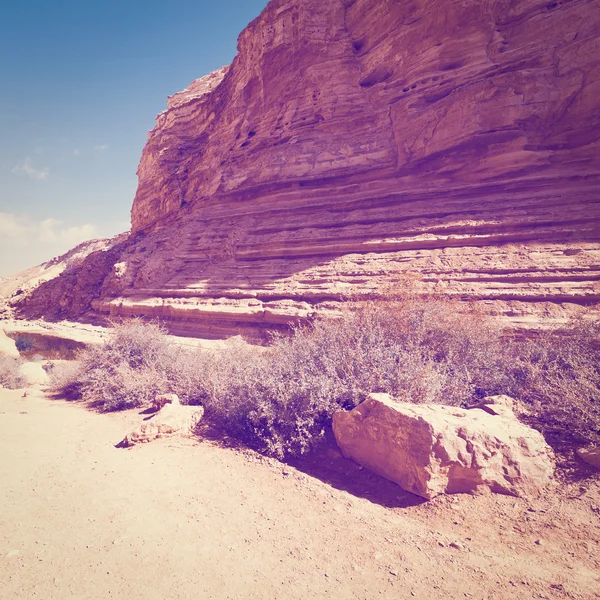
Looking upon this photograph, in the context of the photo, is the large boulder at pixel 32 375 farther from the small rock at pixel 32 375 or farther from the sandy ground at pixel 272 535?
the sandy ground at pixel 272 535

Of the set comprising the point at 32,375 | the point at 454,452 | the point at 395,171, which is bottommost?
the point at 454,452

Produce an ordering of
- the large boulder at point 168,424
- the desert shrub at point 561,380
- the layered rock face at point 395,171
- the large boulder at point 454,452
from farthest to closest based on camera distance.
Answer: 1. the layered rock face at point 395,171
2. the large boulder at point 168,424
3. the desert shrub at point 561,380
4. the large boulder at point 454,452

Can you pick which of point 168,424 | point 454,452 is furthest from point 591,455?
point 168,424

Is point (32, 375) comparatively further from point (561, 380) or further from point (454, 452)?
point (561, 380)

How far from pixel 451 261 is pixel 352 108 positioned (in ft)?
22.7

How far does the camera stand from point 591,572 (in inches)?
79.2

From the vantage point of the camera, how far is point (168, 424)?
413 cm

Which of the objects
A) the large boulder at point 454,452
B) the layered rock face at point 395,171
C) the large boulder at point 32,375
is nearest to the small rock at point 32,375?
the large boulder at point 32,375

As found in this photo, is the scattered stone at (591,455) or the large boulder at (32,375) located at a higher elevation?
the large boulder at (32,375)

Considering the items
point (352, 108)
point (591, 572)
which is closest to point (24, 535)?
point (591, 572)

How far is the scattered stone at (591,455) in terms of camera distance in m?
2.76

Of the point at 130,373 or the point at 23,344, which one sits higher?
the point at 23,344

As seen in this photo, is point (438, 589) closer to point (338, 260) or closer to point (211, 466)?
point (211, 466)

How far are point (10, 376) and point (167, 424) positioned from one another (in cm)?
539
